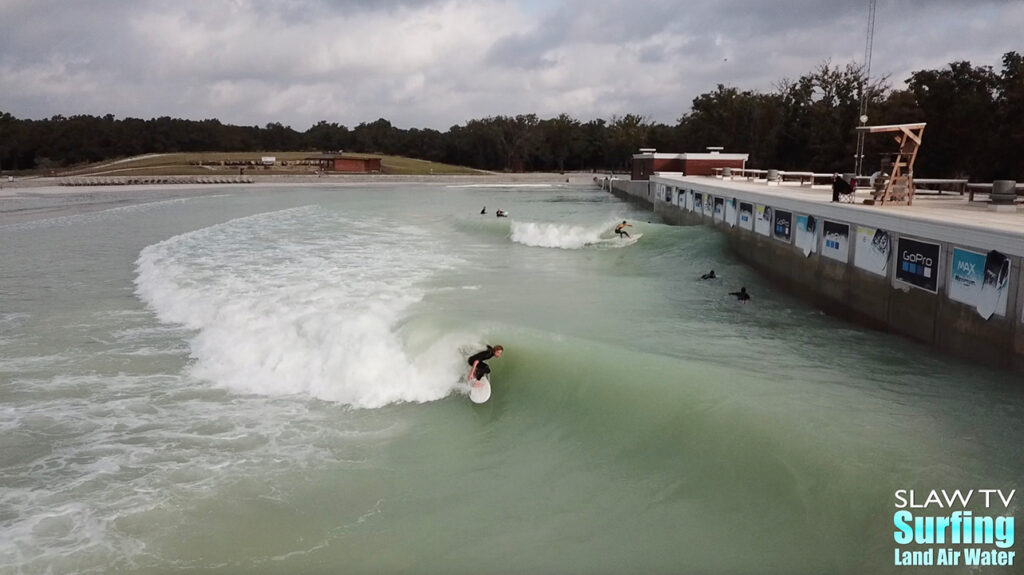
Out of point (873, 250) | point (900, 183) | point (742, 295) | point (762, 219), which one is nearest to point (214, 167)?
point (762, 219)

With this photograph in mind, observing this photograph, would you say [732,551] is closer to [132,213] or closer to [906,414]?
[906,414]

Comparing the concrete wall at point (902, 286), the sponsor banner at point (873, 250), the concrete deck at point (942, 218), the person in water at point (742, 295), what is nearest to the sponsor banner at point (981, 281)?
the concrete wall at point (902, 286)

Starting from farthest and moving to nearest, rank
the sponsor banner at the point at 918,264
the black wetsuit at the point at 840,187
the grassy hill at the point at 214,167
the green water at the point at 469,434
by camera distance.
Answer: the grassy hill at the point at 214,167, the black wetsuit at the point at 840,187, the sponsor banner at the point at 918,264, the green water at the point at 469,434

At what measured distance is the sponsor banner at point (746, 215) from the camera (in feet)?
83.7

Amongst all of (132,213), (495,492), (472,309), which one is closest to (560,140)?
(132,213)

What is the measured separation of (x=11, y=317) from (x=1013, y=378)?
21406 mm

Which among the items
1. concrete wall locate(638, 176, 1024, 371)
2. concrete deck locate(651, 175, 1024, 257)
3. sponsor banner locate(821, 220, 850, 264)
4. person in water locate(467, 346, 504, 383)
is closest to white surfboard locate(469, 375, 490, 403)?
person in water locate(467, 346, 504, 383)

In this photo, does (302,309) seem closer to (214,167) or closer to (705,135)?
(705,135)

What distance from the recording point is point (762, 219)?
24.0m

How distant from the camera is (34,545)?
23.2 feet

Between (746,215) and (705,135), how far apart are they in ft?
232

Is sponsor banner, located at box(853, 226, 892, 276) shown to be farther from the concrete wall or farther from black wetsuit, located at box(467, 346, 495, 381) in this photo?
black wetsuit, located at box(467, 346, 495, 381)

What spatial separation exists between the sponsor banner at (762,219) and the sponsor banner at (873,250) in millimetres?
6803

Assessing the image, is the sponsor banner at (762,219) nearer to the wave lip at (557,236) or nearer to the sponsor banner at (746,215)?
the sponsor banner at (746,215)
